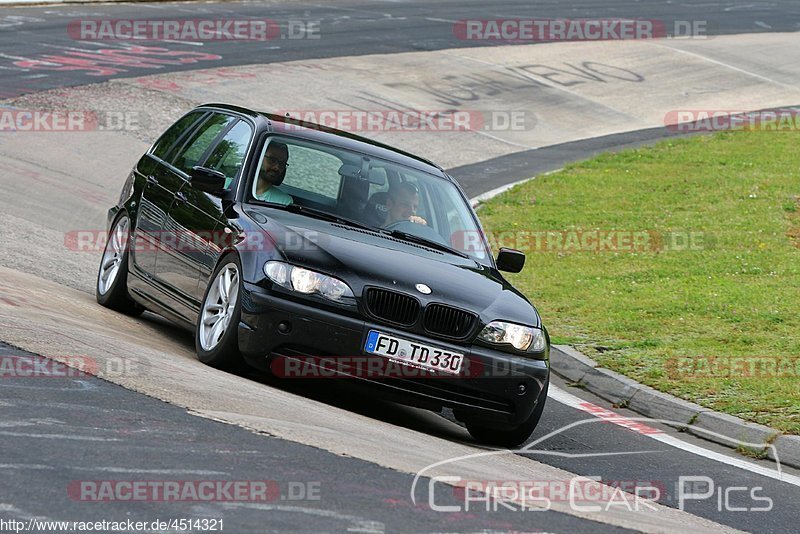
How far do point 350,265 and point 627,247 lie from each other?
867cm

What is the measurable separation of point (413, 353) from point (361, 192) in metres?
1.73

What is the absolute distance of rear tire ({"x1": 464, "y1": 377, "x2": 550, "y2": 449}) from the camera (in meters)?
8.01

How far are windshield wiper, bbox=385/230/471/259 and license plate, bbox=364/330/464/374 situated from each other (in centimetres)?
124

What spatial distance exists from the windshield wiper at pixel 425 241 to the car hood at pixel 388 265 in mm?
138

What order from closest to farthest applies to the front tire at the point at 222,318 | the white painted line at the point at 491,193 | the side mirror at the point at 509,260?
the front tire at the point at 222,318
the side mirror at the point at 509,260
the white painted line at the point at 491,193

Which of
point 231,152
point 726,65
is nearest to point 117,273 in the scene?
point 231,152

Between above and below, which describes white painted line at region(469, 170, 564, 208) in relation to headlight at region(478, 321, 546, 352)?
below

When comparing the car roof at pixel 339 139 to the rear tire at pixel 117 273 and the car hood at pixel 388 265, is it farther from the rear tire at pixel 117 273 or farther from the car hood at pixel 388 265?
the rear tire at pixel 117 273

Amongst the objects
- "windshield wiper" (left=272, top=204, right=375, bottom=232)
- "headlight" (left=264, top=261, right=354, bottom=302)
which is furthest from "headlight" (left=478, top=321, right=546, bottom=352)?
"windshield wiper" (left=272, top=204, right=375, bottom=232)

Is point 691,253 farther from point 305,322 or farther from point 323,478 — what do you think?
point 323,478

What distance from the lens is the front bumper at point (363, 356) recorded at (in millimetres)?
7520

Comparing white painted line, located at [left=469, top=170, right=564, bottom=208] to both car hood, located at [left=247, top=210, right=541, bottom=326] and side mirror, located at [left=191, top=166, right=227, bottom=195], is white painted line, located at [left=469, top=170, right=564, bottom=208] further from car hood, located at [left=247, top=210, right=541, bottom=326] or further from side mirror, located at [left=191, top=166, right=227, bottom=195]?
car hood, located at [left=247, top=210, right=541, bottom=326]

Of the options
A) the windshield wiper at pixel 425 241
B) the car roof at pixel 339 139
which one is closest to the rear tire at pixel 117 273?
the car roof at pixel 339 139

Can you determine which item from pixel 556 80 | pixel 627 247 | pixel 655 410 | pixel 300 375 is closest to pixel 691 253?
pixel 627 247
